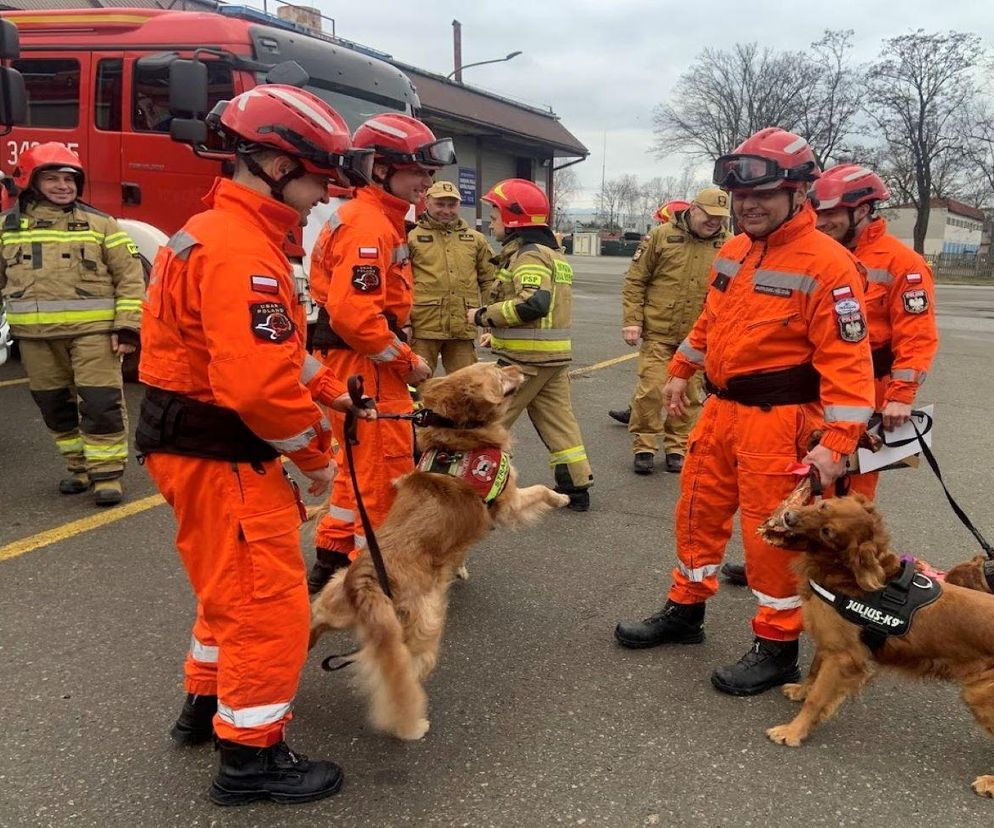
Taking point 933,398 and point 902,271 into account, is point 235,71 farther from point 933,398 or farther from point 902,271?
point 933,398

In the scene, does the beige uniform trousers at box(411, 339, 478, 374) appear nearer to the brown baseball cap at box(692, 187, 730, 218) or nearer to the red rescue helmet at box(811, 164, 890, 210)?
the brown baseball cap at box(692, 187, 730, 218)

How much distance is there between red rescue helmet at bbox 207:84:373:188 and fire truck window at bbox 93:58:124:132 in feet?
21.4

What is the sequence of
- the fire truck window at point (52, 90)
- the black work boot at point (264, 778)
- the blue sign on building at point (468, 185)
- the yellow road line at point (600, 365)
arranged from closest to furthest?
the black work boot at point (264, 778), the fire truck window at point (52, 90), the yellow road line at point (600, 365), the blue sign on building at point (468, 185)

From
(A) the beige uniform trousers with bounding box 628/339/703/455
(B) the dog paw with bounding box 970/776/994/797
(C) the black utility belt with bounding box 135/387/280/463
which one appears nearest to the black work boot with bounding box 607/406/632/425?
(A) the beige uniform trousers with bounding box 628/339/703/455

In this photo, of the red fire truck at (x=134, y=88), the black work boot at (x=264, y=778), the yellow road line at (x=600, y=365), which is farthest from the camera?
the yellow road line at (x=600, y=365)

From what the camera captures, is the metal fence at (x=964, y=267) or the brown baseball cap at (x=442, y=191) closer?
the brown baseball cap at (x=442, y=191)

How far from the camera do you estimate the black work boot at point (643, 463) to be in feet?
20.0

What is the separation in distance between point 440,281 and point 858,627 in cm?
330

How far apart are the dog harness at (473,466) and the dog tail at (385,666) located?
0.77 meters

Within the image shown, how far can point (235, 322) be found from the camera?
6.94 ft

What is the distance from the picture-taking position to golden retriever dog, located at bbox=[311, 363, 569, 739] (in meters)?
2.59

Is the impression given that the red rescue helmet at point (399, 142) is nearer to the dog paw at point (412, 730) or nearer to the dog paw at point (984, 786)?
the dog paw at point (412, 730)

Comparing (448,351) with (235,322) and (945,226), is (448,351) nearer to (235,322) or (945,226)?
(235,322)

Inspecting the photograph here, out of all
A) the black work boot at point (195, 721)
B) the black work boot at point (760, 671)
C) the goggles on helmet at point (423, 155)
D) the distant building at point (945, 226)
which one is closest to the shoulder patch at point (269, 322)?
the black work boot at point (195, 721)
